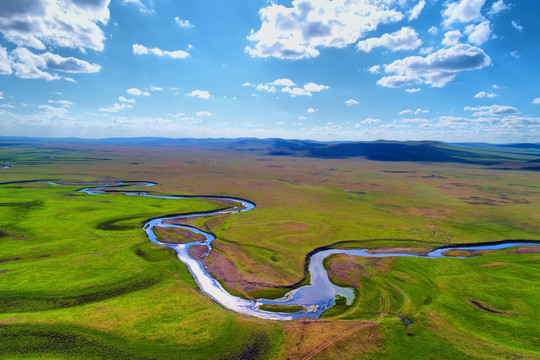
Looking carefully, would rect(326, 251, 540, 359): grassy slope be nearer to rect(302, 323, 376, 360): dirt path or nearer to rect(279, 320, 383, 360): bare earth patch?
rect(279, 320, 383, 360): bare earth patch

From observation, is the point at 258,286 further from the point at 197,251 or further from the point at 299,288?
the point at 197,251

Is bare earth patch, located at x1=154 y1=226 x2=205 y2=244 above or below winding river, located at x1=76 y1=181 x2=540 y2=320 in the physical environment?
above

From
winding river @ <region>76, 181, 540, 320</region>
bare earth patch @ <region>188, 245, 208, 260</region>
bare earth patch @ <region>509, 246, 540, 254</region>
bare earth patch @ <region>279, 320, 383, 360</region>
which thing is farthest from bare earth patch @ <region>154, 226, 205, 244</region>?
bare earth patch @ <region>509, 246, 540, 254</region>

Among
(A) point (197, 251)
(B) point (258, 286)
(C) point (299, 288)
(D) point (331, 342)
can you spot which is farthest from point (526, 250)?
(A) point (197, 251)

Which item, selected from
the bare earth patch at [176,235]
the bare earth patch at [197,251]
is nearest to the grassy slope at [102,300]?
the bare earth patch at [197,251]

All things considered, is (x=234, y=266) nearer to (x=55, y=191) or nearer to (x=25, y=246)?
(x=25, y=246)

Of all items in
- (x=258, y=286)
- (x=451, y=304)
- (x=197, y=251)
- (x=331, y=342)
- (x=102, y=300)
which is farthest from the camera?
(x=197, y=251)

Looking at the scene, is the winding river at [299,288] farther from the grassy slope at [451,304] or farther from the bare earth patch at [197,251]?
the grassy slope at [451,304]

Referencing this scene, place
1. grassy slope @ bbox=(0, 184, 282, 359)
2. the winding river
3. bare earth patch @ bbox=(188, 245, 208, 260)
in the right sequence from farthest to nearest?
bare earth patch @ bbox=(188, 245, 208, 260) < the winding river < grassy slope @ bbox=(0, 184, 282, 359)
